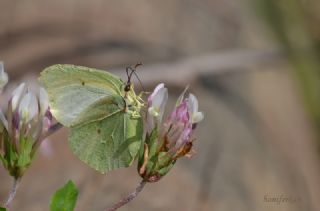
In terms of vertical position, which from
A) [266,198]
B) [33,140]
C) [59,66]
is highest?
[59,66]

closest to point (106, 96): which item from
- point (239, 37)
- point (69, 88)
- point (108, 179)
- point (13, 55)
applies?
point (69, 88)

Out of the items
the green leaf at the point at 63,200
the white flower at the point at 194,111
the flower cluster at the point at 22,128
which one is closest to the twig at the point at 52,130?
the flower cluster at the point at 22,128

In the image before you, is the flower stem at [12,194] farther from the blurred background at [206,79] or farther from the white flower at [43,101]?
the blurred background at [206,79]

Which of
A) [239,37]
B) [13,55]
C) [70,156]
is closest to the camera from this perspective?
[70,156]

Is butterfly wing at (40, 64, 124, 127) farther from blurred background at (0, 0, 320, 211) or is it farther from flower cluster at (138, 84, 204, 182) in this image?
blurred background at (0, 0, 320, 211)

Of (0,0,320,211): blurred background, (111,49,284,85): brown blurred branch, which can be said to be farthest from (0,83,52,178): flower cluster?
(111,49,284,85): brown blurred branch

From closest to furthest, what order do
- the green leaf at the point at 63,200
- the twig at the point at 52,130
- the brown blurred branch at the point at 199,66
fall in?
the green leaf at the point at 63,200 → the twig at the point at 52,130 → the brown blurred branch at the point at 199,66

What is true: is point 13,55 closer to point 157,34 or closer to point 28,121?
point 157,34

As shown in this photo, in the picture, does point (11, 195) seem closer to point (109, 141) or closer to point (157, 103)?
point (109, 141)
